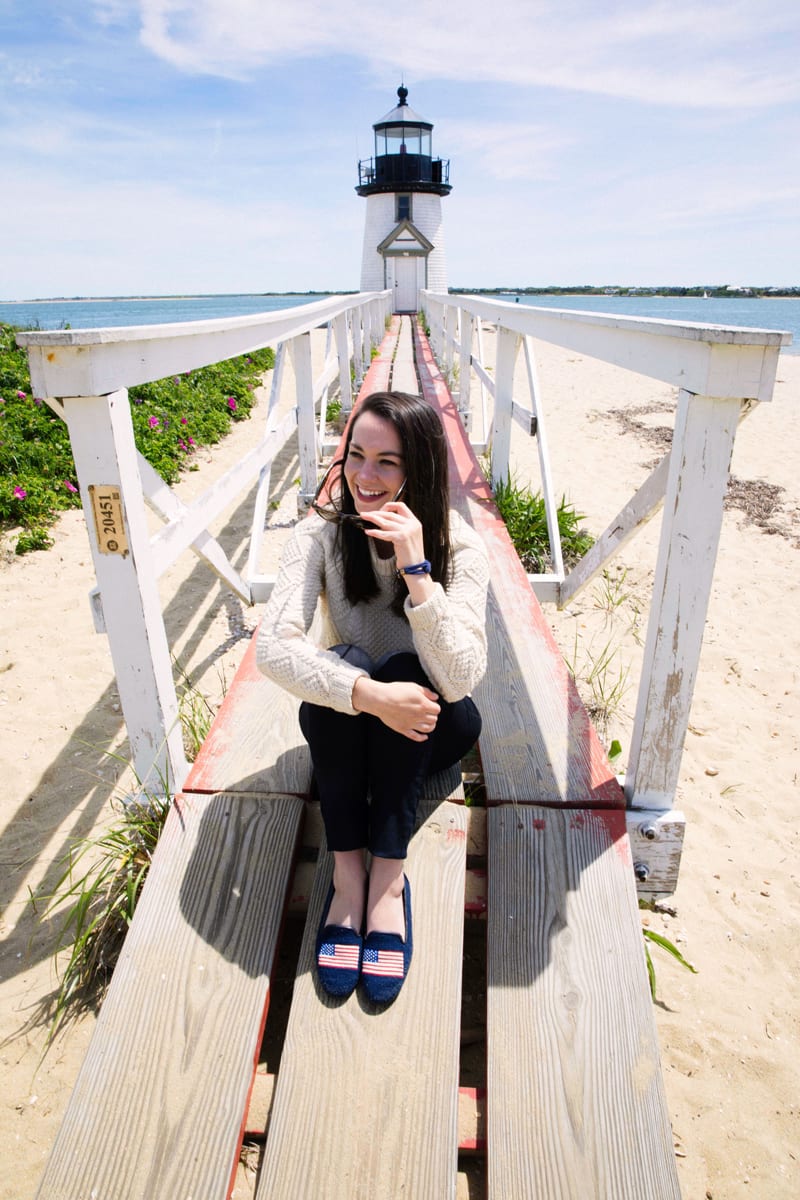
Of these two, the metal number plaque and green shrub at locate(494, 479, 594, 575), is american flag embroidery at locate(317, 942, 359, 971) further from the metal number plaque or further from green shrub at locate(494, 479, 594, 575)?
green shrub at locate(494, 479, 594, 575)

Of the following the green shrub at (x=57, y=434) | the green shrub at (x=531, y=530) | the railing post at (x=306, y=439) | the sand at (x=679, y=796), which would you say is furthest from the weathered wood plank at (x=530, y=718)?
the green shrub at (x=57, y=434)

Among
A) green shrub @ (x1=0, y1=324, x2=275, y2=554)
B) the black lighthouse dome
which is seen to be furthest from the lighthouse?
green shrub @ (x1=0, y1=324, x2=275, y2=554)

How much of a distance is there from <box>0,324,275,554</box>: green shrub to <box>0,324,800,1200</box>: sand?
233 mm

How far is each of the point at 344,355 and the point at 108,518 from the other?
564 cm

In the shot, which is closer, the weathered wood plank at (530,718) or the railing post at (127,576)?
the railing post at (127,576)

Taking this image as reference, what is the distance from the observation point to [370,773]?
166 cm

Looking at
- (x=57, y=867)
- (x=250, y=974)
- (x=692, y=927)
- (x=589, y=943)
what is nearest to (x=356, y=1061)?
(x=250, y=974)

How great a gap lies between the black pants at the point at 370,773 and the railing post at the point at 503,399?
2568 millimetres

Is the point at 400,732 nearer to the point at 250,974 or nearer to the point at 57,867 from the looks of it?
the point at 250,974

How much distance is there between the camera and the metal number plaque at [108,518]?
5.18ft

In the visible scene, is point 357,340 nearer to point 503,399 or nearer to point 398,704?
point 503,399

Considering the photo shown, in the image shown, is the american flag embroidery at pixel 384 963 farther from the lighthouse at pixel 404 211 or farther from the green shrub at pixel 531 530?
the lighthouse at pixel 404 211

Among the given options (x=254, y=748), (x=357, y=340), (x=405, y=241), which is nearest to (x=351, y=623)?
(x=254, y=748)

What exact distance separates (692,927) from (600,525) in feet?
12.5
